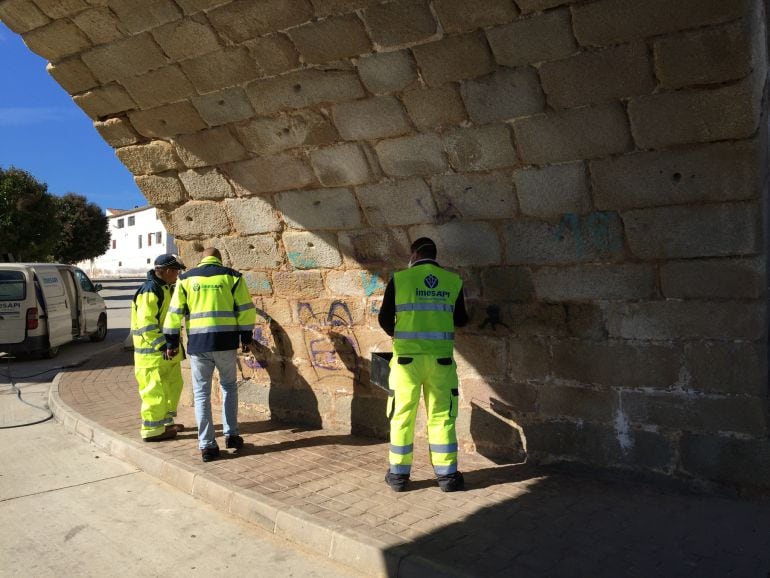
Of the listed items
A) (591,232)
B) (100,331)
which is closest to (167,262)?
(591,232)

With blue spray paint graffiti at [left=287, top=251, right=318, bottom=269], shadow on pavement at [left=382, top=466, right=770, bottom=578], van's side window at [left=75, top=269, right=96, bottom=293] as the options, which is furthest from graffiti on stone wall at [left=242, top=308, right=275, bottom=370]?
van's side window at [left=75, top=269, right=96, bottom=293]

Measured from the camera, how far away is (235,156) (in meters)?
5.89

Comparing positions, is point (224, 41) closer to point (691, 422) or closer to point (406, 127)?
point (406, 127)

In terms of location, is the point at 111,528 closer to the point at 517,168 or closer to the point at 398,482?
the point at 398,482

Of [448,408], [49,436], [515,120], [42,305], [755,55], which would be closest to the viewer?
[755,55]

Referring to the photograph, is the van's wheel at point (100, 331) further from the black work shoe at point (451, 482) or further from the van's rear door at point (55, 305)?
the black work shoe at point (451, 482)

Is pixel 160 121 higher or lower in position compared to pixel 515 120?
higher

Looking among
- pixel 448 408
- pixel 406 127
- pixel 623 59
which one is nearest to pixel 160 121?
pixel 406 127

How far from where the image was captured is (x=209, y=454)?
5.50m

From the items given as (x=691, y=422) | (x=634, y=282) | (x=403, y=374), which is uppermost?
(x=634, y=282)

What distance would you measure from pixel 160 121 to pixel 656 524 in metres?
5.09

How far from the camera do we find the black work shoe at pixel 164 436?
20.1ft

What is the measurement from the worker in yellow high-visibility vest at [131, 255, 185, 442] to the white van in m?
6.79

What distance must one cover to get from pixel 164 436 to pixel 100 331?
10469mm
